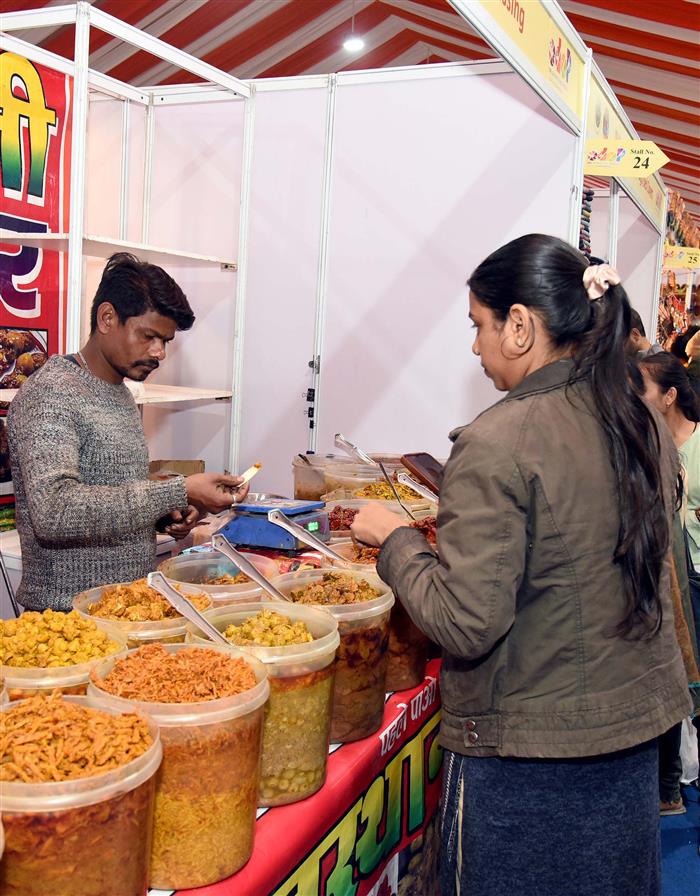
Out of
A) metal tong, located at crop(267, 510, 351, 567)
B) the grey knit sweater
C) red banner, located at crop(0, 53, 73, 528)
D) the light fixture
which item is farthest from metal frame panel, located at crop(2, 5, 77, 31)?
the light fixture

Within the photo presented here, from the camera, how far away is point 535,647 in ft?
4.37

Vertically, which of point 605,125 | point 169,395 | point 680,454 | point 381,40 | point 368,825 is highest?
point 381,40

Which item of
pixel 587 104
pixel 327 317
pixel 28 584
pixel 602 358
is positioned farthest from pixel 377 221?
pixel 602 358

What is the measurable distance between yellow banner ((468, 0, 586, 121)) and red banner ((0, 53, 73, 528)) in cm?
204

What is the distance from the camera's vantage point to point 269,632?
53.4 inches

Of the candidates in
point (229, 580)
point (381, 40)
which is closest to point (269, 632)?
point (229, 580)

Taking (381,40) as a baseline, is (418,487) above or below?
below

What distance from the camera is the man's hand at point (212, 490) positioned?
6.97 feet

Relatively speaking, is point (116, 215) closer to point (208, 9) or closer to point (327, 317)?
point (327, 317)

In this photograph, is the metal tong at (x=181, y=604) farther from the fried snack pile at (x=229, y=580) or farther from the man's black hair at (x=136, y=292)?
the man's black hair at (x=136, y=292)

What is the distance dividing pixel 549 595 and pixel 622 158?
114 inches

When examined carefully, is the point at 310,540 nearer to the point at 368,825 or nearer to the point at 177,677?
the point at 368,825

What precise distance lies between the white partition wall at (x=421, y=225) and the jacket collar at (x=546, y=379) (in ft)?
8.29

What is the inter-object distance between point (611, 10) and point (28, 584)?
5.47m
